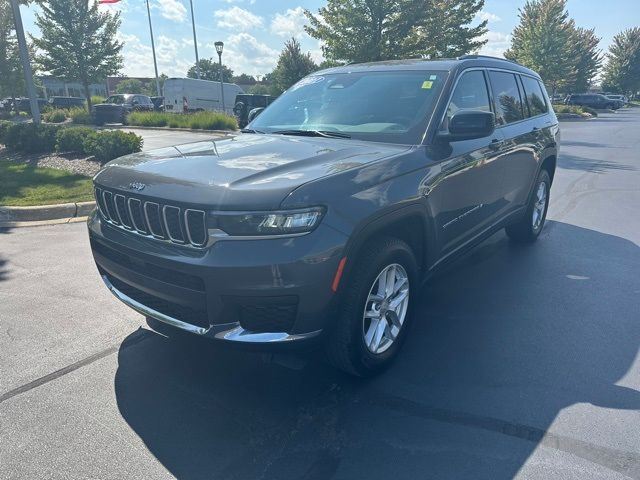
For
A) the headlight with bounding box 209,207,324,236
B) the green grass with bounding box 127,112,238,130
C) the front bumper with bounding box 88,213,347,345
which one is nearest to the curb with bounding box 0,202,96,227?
the front bumper with bounding box 88,213,347,345

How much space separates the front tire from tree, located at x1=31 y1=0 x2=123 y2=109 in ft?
101

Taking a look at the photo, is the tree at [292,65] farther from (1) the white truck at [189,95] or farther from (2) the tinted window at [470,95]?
(2) the tinted window at [470,95]

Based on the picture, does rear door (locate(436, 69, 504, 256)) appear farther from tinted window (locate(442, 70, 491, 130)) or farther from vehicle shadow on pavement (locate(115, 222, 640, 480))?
vehicle shadow on pavement (locate(115, 222, 640, 480))

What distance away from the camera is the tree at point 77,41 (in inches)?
1076

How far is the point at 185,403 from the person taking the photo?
2.84 metres

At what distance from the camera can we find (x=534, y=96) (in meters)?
5.46

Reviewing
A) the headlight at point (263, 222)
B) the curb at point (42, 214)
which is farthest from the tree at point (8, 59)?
the headlight at point (263, 222)

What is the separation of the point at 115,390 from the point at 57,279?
2.21m

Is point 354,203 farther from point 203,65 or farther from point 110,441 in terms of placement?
point 203,65

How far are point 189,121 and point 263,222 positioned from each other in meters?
19.5

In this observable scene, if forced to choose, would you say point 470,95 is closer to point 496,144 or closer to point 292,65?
point 496,144

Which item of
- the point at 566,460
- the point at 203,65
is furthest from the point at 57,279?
the point at 203,65

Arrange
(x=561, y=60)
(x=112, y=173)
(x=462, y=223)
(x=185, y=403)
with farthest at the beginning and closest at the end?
(x=561, y=60), (x=462, y=223), (x=112, y=173), (x=185, y=403)

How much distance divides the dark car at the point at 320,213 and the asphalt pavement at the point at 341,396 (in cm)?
36
